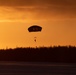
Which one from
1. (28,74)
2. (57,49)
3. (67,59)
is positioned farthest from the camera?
(57,49)

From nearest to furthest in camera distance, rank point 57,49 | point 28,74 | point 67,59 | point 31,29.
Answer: point 28,74 < point 31,29 < point 67,59 < point 57,49

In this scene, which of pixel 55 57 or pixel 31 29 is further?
pixel 55 57

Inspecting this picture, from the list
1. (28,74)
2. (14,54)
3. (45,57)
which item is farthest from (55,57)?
(28,74)

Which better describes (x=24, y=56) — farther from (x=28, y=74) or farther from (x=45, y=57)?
(x=28, y=74)

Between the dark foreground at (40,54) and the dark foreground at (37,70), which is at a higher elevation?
the dark foreground at (40,54)

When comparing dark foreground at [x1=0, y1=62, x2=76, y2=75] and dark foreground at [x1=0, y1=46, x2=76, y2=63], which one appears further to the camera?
dark foreground at [x1=0, y1=46, x2=76, y2=63]

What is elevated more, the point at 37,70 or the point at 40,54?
the point at 40,54

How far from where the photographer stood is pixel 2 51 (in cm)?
4459

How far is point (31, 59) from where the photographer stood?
4316 cm

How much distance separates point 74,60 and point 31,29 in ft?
16.2

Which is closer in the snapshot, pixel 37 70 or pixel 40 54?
pixel 37 70

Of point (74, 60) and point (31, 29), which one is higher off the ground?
point (31, 29)

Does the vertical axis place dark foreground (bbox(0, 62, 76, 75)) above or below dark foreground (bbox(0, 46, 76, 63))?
below

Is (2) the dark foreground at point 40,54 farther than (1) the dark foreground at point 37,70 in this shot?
Yes
